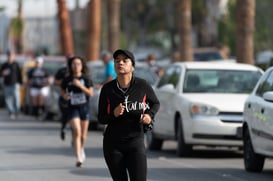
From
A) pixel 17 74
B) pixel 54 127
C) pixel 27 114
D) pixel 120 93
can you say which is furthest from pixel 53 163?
pixel 27 114

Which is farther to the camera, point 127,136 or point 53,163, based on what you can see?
point 53,163

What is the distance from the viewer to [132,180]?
31.1 feet

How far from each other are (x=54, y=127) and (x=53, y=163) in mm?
10689

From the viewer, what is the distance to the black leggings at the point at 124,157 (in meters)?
9.52

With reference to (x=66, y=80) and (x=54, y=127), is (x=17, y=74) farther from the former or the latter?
(x=66, y=80)

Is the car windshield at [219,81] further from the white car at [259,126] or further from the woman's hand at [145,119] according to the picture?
the woman's hand at [145,119]

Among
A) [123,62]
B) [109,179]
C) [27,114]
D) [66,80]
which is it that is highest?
[123,62]

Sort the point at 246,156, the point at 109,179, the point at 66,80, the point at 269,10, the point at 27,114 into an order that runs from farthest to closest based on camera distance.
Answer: the point at 269,10 < the point at 27,114 < the point at 66,80 < the point at 246,156 < the point at 109,179

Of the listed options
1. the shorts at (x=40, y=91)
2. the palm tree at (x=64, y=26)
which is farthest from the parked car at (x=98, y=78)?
the palm tree at (x=64, y=26)

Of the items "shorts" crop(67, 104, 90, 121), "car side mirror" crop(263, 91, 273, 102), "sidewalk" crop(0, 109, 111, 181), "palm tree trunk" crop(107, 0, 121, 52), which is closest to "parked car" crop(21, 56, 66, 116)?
"sidewalk" crop(0, 109, 111, 181)

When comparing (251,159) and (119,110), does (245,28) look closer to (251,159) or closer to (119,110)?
(251,159)

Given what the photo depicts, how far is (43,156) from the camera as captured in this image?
59.2ft

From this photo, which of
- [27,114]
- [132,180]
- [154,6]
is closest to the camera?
A: [132,180]

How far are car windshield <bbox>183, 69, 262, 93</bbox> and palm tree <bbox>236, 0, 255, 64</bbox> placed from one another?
8.89 meters
